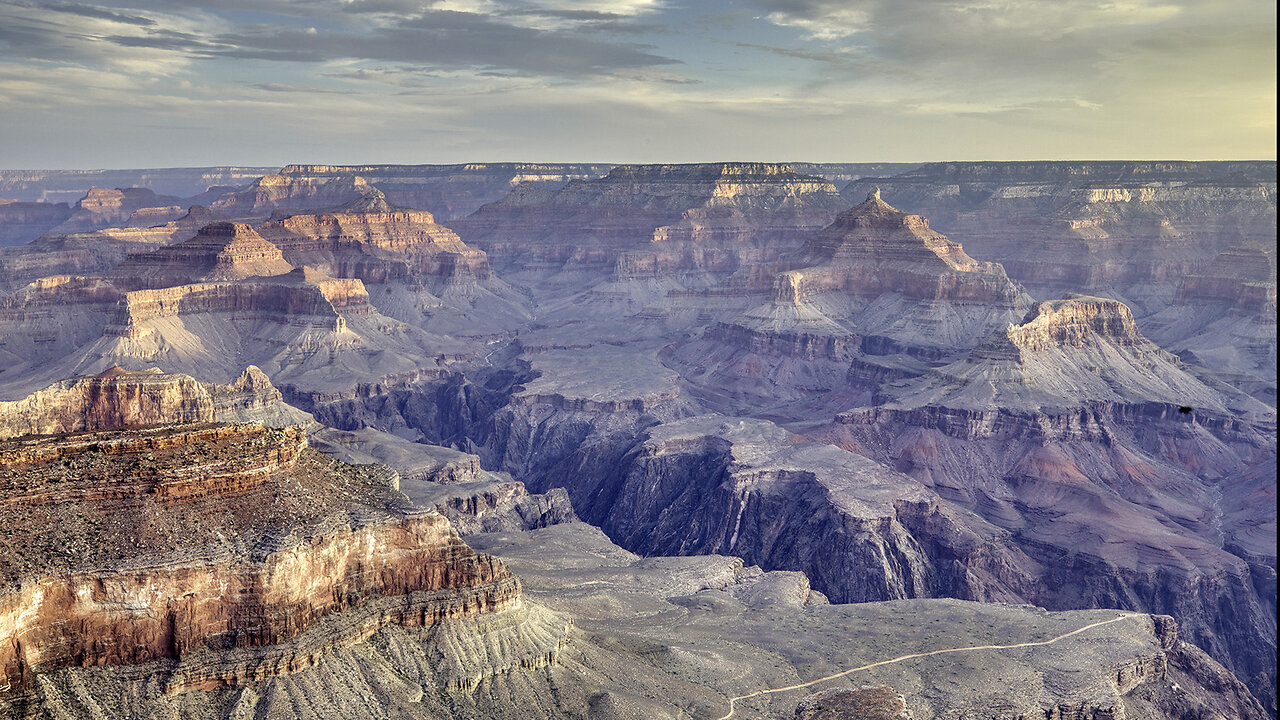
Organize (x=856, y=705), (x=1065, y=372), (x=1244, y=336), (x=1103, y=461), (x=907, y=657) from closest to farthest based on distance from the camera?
(x=856, y=705) < (x=907, y=657) < (x=1103, y=461) < (x=1065, y=372) < (x=1244, y=336)

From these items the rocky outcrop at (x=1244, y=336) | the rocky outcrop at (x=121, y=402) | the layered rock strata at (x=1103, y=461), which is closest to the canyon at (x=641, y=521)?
the rocky outcrop at (x=121, y=402)

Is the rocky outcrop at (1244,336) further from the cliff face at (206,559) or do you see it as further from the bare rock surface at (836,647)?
the cliff face at (206,559)

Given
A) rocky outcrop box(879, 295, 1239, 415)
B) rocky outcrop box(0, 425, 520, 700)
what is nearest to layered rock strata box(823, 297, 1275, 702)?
rocky outcrop box(879, 295, 1239, 415)

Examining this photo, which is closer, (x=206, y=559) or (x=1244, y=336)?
(x=206, y=559)

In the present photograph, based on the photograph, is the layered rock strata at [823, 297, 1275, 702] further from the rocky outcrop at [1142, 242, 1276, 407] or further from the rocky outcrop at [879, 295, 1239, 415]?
the rocky outcrop at [1142, 242, 1276, 407]

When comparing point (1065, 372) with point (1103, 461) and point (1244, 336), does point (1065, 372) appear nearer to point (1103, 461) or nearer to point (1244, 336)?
point (1103, 461)

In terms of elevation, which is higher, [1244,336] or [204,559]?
[204,559]

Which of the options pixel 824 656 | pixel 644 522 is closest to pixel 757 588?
pixel 824 656

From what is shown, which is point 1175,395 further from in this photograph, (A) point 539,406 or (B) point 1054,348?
(A) point 539,406

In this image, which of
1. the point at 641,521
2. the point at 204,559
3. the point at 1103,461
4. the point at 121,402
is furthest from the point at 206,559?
the point at 1103,461
